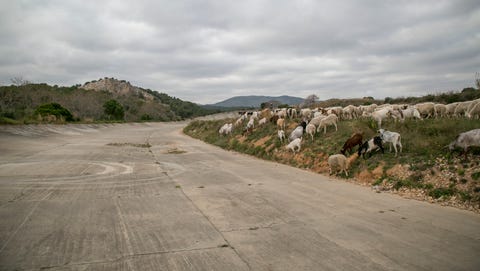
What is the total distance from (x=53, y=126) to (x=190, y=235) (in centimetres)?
3697

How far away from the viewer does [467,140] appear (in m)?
9.79

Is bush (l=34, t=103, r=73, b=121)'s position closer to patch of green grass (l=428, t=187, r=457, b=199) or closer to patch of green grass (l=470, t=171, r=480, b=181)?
patch of green grass (l=428, t=187, r=457, b=199)

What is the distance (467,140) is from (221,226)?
799 centimetres

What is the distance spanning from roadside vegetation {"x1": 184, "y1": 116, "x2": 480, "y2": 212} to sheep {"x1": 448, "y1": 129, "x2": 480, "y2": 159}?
0.82 feet

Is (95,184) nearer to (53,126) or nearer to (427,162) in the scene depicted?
(427,162)

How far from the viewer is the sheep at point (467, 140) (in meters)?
9.51

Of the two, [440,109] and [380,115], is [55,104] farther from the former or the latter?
[440,109]

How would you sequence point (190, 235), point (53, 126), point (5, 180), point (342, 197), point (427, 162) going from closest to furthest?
1. point (190, 235)
2. point (342, 197)
3. point (427, 162)
4. point (5, 180)
5. point (53, 126)

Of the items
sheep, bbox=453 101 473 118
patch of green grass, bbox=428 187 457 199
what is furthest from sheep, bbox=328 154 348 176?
sheep, bbox=453 101 473 118

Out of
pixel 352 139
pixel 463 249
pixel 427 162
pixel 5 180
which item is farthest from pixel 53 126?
pixel 463 249

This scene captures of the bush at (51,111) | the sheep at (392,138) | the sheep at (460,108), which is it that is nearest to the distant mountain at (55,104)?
the bush at (51,111)

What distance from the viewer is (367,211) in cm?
777

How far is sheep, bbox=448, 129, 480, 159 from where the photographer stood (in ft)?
31.2

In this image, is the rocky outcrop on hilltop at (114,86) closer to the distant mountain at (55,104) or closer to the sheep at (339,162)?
the distant mountain at (55,104)
